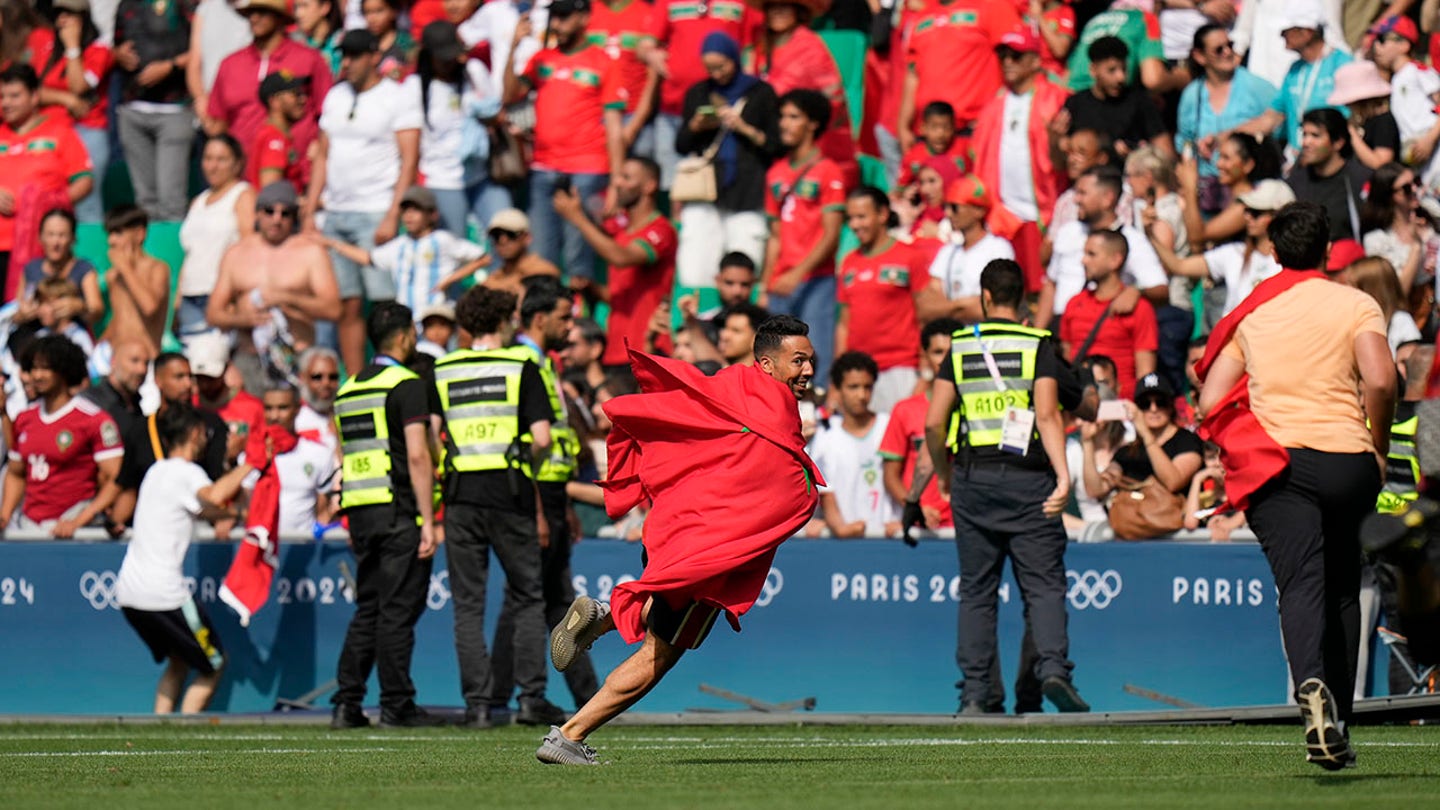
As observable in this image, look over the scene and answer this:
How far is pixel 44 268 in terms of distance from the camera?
65.6 ft

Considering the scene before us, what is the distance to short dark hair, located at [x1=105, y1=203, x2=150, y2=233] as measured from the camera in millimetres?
19828

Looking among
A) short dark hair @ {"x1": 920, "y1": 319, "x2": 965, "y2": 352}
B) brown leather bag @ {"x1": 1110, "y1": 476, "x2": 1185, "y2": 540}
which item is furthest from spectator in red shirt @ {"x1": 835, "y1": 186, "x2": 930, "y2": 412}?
brown leather bag @ {"x1": 1110, "y1": 476, "x2": 1185, "y2": 540}

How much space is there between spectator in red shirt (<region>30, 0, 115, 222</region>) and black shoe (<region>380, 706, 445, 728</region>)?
9.13 meters

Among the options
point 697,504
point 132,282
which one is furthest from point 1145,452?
point 132,282

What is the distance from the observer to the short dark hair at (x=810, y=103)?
18.1 m

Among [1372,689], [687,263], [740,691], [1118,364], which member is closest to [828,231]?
[687,263]

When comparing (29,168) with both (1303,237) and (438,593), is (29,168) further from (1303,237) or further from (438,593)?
(1303,237)

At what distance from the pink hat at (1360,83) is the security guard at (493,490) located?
6629 millimetres

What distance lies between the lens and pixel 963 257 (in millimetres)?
17156

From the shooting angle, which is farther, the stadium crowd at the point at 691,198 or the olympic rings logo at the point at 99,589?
the olympic rings logo at the point at 99,589

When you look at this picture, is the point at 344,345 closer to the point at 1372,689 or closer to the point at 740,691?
the point at 740,691

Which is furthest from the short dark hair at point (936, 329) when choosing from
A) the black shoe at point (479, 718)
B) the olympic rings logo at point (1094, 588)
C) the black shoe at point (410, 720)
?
the black shoe at point (410, 720)

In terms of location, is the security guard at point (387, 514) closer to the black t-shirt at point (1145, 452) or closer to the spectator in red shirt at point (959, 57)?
the black t-shirt at point (1145, 452)

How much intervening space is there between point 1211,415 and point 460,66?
1137 centimetres
